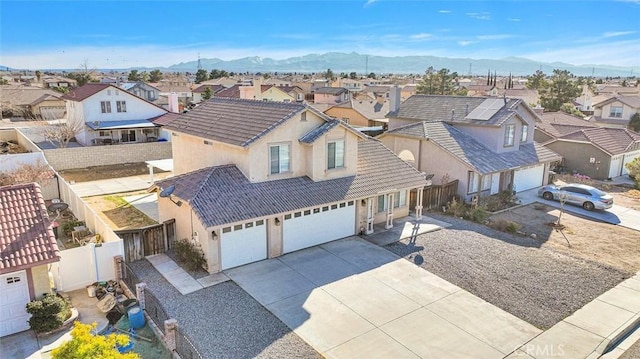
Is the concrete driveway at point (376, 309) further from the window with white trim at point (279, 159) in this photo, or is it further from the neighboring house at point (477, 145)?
the neighboring house at point (477, 145)

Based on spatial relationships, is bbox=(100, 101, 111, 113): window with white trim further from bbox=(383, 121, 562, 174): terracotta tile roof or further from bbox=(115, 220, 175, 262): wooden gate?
bbox=(115, 220, 175, 262): wooden gate

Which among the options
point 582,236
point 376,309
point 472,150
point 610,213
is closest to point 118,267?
point 376,309

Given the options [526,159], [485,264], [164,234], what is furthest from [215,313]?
[526,159]

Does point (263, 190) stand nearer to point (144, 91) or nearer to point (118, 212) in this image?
point (118, 212)

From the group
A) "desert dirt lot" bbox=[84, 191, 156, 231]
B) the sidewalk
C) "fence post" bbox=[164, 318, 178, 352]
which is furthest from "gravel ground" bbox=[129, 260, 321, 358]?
the sidewalk

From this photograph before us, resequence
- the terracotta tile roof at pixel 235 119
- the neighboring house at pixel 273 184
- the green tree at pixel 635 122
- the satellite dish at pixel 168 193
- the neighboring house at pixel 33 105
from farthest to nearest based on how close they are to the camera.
A: 1. the neighboring house at pixel 33 105
2. the green tree at pixel 635 122
3. the terracotta tile roof at pixel 235 119
4. the satellite dish at pixel 168 193
5. the neighboring house at pixel 273 184

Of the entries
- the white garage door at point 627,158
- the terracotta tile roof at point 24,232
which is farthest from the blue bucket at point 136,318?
the white garage door at point 627,158
